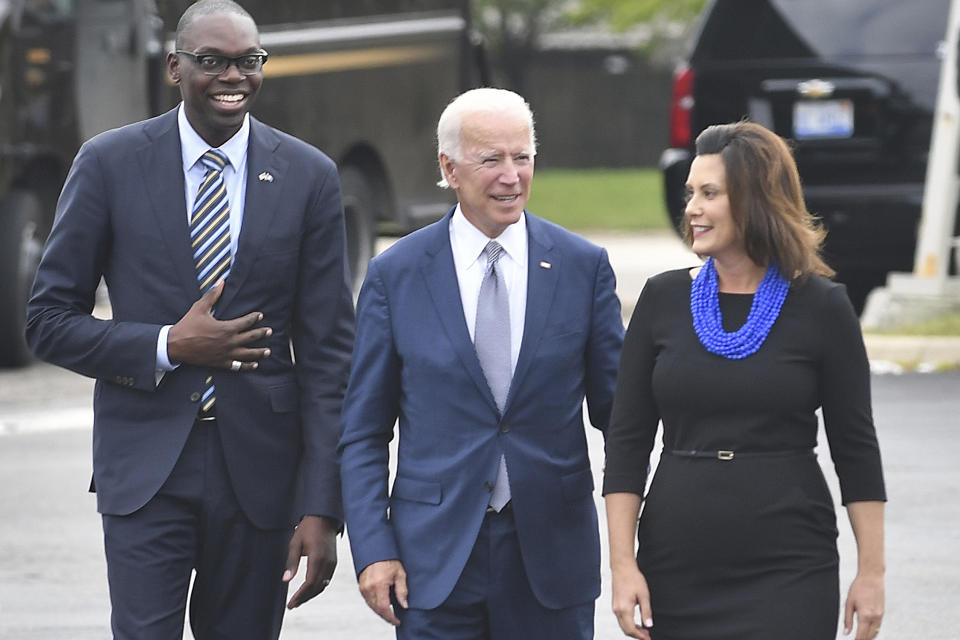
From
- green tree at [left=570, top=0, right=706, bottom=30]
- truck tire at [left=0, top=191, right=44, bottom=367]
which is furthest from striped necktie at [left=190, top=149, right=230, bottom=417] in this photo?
green tree at [left=570, top=0, right=706, bottom=30]

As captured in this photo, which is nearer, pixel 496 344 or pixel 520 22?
pixel 496 344

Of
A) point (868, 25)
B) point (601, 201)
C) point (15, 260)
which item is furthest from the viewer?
point (601, 201)

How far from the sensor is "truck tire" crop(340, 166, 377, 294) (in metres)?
14.1

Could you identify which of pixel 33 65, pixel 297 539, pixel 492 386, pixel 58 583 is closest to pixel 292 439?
pixel 297 539

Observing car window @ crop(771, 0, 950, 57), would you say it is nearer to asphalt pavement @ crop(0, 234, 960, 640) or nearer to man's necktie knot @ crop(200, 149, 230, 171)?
asphalt pavement @ crop(0, 234, 960, 640)

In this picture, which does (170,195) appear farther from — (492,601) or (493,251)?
(492,601)

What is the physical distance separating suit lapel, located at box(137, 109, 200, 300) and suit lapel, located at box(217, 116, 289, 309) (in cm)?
9

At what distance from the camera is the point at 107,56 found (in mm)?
12875

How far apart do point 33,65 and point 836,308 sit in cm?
911

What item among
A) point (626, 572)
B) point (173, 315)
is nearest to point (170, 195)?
point (173, 315)

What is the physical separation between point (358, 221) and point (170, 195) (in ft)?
32.0

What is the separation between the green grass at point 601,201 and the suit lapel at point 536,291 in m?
19.2

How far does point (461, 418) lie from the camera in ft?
13.8

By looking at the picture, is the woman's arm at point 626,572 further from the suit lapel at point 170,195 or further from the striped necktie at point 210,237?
the suit lapel at point 170,195
